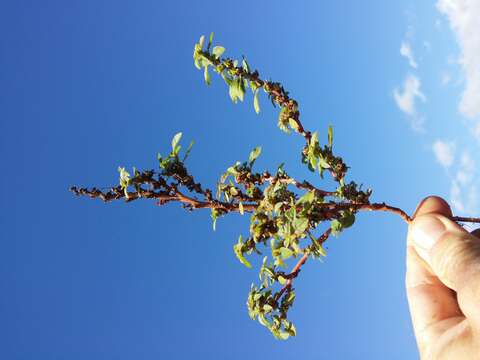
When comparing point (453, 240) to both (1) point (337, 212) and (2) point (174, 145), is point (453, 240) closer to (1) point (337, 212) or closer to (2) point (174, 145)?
(1) point (337, 212)

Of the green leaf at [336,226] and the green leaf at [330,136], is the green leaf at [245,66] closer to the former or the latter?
the green leaf at [330,136]

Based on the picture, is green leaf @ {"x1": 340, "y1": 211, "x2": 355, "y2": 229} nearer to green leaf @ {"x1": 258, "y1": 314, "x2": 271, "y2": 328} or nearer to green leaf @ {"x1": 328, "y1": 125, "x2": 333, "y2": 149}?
green leaf @ {"x1": 328, "y1": 125, "x2": 333, "y2": 149}

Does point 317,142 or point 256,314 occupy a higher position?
point 317,142

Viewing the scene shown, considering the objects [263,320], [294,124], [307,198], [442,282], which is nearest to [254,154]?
[294,124]

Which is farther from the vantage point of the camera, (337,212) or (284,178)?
(284,178)

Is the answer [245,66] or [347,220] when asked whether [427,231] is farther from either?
[245,66]

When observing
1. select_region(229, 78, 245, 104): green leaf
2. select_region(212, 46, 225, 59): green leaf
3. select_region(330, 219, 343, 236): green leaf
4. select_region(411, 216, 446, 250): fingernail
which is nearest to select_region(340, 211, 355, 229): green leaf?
select_region(330, 219, 343, 236): green leaf

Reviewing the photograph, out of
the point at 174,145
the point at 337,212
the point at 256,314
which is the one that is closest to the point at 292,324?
the point at 256,314
